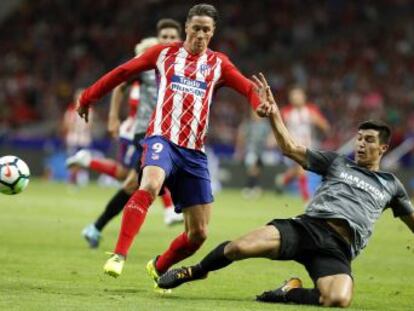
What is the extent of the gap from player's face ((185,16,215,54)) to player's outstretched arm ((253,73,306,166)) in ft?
2.08

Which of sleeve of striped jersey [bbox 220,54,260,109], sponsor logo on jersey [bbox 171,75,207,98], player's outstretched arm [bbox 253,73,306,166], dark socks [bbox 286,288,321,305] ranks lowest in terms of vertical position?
dark socks [bbox 286,288,321,305]

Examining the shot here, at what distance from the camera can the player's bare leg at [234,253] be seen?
7.65 metres

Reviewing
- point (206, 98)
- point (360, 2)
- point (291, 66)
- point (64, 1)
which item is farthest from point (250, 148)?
point (206, 98)

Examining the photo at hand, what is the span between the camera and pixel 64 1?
113 feet

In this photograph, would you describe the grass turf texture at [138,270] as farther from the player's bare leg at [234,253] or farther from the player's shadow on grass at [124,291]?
the player's bare leg at [234,253]

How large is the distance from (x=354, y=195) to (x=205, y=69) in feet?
5.00

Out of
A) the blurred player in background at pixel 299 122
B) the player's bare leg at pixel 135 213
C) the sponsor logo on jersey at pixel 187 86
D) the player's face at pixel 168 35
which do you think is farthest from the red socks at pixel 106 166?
the blurred player in background at pixel 299 122

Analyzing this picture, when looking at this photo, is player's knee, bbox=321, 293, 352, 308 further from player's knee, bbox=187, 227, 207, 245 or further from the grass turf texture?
player's knee, bbox=187, 227, 207, 245

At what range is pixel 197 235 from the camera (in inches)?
326

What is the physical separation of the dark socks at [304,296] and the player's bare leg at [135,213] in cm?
120

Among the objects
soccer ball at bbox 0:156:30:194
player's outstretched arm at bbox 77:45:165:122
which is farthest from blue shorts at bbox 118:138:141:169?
player's outstretched arm at bbox 77:45:165:122

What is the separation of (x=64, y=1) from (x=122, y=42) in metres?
2.87

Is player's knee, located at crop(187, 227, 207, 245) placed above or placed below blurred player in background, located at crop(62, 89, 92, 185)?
below

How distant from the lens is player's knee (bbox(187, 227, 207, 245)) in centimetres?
827
